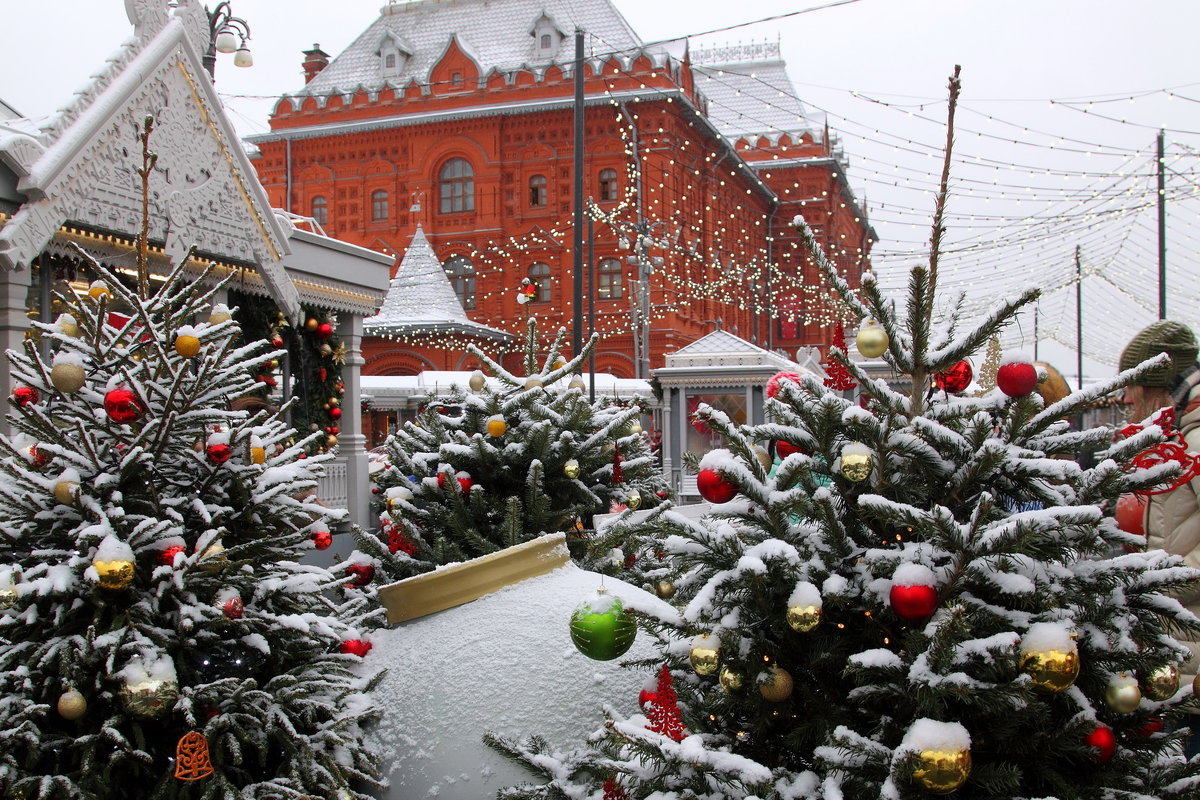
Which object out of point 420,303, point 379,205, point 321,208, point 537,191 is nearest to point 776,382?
point 420,303

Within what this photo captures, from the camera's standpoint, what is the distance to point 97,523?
2693 millimetres

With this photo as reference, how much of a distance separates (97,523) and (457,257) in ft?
123

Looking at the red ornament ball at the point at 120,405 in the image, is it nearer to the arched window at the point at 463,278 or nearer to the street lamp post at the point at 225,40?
the street lamp post at the point at 225,40

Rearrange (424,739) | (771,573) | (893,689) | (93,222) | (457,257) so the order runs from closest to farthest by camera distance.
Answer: (893,689)
(771,573)
(424,739)
(93,222)
(457,257)

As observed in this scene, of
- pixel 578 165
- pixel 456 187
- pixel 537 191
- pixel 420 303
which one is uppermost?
pixel 456 187

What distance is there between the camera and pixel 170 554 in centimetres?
273

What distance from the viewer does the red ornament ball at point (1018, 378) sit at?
80.5 inches

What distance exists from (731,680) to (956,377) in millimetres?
837

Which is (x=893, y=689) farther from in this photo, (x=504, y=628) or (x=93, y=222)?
(x=93, y=222)

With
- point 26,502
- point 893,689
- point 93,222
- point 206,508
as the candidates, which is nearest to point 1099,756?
point 893,689

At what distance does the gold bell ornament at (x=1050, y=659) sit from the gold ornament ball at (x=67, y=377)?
8.08ft

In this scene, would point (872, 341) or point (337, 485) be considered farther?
point (337, 485)

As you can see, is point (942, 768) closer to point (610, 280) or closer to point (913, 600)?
point (913, 600)

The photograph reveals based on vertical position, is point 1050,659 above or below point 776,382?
below
